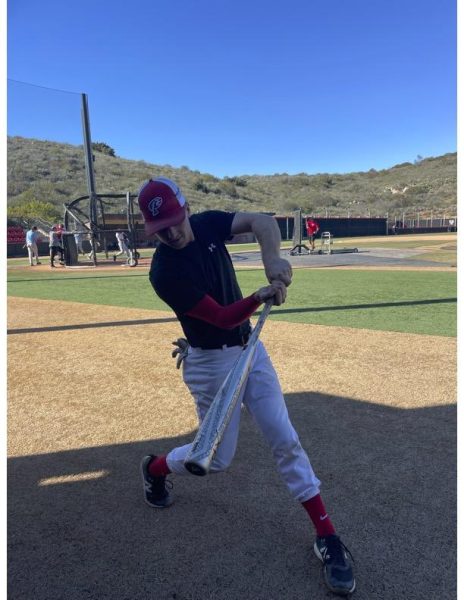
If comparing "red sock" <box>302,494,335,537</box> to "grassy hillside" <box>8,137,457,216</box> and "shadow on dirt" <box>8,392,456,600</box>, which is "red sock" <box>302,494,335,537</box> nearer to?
"shadow on dirt" <box>8,392,456,600</box>

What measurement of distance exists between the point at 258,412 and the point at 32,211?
3866cm

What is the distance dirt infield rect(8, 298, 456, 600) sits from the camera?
2.38m

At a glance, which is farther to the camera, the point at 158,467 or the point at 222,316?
the point at 158,467

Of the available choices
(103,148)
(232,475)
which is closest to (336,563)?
(232,475)

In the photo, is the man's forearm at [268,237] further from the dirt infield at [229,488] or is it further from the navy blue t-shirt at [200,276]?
the dirt infield at [229,488]

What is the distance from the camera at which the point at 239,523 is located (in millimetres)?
2789

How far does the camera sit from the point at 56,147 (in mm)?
57656

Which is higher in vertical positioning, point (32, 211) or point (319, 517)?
point (32, 211)

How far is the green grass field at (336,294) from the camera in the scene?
8062 mm

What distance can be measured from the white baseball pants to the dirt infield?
1.28 feet

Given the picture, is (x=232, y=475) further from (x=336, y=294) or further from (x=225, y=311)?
Result: (x=336, y=294)

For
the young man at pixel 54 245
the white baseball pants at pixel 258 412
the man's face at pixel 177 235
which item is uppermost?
the young man at pixel 54 245

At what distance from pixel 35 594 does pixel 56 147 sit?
6246 centimetres

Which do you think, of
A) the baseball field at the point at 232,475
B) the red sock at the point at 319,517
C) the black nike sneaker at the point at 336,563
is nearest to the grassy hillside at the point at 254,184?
the baseball field at the point at 232,475
